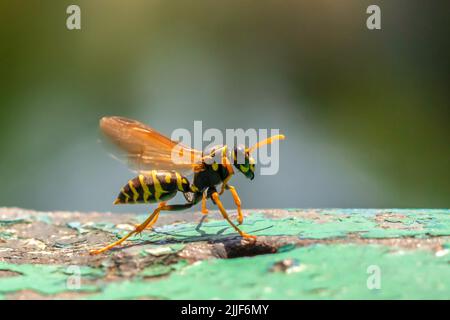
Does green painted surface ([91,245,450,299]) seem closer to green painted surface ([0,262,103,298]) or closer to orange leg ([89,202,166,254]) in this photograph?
green painted surface ([0,262,103,298])

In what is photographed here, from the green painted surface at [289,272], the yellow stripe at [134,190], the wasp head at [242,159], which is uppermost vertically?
the wasp head at [242,159]

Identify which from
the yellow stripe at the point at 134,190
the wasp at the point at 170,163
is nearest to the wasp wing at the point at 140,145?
the wasp at the point at 170,163

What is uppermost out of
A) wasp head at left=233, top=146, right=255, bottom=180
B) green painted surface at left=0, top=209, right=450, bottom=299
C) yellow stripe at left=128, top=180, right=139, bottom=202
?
wasp head at left=233, top=146, right=255, bottom=180

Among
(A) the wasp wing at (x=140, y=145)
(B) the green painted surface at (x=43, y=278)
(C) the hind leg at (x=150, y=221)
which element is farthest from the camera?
(A) the wasp wing at (x=140, y=145)

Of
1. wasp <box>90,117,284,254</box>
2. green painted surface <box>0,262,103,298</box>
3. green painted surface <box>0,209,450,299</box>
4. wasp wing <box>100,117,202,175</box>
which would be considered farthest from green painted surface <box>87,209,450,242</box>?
green painted surface <box>0,262,103,298</box>

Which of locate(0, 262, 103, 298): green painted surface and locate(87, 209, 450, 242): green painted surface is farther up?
locate(87, 209, 450, 242): green painted surface

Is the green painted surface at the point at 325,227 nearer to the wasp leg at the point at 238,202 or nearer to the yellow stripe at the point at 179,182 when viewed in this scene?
the wasp leg at the point at 238,202

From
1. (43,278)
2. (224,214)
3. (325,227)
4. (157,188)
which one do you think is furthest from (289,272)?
(157,188)

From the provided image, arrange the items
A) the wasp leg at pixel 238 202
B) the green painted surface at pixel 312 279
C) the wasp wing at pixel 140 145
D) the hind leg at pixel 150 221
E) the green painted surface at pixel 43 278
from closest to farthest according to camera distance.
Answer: the green painted surface at pixel 312 279
the green painted surface at pixel 43 278
the hind leg at pixel 150 221
the wasp leg at pixel 238 202
the wasp wing at pixel 140 145

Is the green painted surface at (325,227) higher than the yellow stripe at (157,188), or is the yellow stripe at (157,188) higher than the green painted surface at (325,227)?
the yellow stripe at (157,188)
